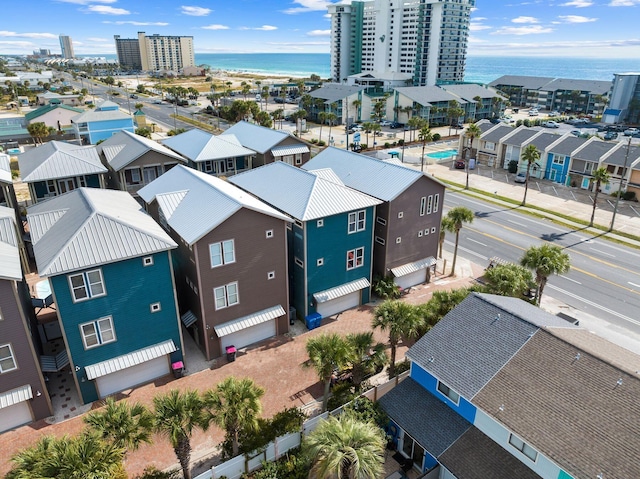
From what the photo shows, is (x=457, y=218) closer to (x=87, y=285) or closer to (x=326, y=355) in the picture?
(x=326, y=355)

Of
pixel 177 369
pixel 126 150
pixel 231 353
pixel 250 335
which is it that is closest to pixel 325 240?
pixel 250 335

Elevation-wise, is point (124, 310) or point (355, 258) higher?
point (124, 310)

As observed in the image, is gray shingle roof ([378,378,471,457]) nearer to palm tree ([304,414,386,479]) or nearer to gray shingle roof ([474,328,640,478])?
gray shingle roof ([474,328,640,478])

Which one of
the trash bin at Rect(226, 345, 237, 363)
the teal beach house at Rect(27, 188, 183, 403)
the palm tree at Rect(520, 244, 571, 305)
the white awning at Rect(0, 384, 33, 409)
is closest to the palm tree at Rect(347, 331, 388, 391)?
the trash bin at Rect(226, 345, 237, 363)

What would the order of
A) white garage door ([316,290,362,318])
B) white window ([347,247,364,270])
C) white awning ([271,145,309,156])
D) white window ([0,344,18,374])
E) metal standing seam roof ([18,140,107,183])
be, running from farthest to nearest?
white awning ([271,145,309,156]), metal standing seam roof ([18,140,107,183]), white window ([347,247,364,270]), white garage door ([316,290,362,318]), white window ([0,344,18,374])

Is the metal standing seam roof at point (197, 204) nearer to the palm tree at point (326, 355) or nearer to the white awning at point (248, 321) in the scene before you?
the white awning at point (248, 321)
